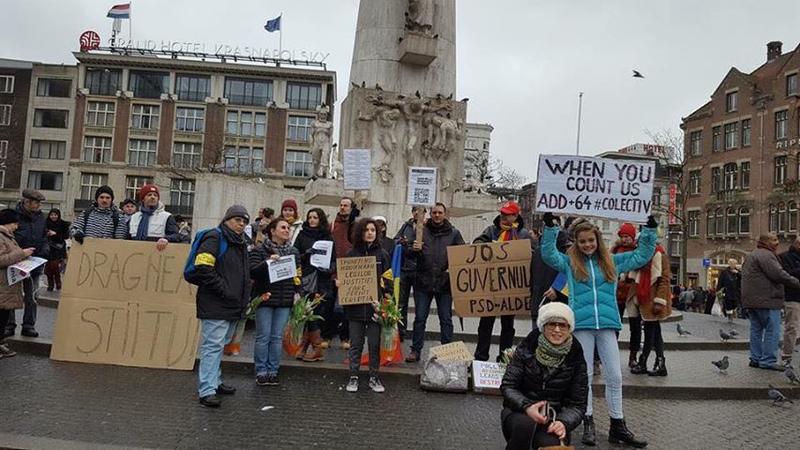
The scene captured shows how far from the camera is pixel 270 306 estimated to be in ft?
23.7

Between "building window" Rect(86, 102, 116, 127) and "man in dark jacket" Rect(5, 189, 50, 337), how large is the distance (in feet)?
210

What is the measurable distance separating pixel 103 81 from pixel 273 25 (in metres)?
20.2

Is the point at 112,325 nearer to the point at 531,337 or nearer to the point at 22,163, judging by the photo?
the point at 531,337

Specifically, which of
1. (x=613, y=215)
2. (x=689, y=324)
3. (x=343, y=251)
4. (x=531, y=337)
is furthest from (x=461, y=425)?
(x=689, y=324)

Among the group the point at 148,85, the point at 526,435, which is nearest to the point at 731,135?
the point at 526,435

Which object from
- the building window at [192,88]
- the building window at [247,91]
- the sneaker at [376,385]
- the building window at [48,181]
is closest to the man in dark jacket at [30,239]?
the sneaker at [376,385]

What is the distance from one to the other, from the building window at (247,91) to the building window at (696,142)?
4189 centimetres

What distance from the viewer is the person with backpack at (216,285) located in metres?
6.30

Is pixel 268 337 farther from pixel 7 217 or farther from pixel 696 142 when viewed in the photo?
pixel 696 142

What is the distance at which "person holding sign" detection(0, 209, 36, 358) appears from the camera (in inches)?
309

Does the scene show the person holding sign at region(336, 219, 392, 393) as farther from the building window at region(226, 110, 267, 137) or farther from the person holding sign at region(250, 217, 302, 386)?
the building window at region(226, 110, 267, 137)

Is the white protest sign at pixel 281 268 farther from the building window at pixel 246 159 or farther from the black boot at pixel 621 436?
the building window at pixel 246 159

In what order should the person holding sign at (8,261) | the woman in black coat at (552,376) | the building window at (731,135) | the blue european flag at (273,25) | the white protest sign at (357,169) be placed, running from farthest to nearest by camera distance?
the blue european flag at (273,25) → the building window at (731,135) → the white protest sign at (357,169) → the person holding sign at (8,261) → the woman in black coat at (552,376)

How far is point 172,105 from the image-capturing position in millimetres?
67562
